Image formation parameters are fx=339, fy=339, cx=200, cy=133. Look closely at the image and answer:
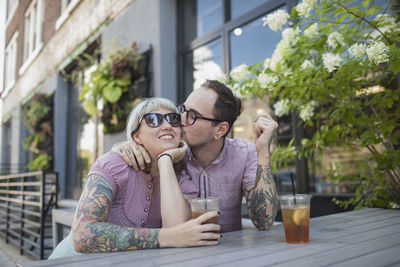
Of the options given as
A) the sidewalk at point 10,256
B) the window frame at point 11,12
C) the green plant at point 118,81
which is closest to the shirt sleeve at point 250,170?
the green plant at point 118,81

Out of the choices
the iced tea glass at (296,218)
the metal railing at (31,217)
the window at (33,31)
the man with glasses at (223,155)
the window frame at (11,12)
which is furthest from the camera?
the window frame at (11,12)

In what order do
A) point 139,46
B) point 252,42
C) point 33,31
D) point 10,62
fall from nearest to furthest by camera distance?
point 252,42 → point 139,46 → point 33,31 → point 10,62

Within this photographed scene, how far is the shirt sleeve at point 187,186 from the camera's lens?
1.86m

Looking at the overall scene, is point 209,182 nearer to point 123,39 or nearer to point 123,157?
point 123,157

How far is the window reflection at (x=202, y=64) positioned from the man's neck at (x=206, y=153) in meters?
2.14

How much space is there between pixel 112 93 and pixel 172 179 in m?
3.47

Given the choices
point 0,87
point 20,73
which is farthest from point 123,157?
point 0,87

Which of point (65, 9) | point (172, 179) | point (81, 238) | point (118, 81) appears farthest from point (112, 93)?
point (65, 9)

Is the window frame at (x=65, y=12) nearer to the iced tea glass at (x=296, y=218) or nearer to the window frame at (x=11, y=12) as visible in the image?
the window frame at (x=11, y=12)

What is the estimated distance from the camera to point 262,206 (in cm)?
180

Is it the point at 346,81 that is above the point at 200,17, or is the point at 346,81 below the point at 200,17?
below

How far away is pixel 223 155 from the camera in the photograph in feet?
6.96

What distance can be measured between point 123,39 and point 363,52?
Answer: 4.14 meters

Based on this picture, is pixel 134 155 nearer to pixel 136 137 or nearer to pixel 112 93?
pixel 136 137
